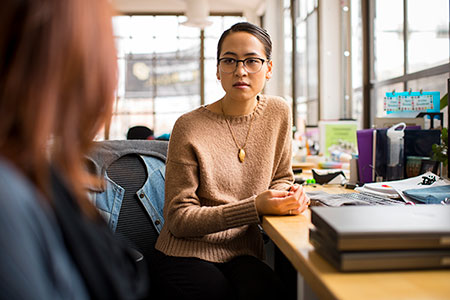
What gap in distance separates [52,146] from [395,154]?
1.58 metres

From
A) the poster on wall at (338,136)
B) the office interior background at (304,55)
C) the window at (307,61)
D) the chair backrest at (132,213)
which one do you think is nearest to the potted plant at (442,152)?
the office interior background at (304,55)

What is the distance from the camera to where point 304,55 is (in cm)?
550

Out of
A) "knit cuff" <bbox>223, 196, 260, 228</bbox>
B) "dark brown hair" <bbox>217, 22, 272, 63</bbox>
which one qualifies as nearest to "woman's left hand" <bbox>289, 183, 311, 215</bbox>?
"knit cuff" <bbox>223, 196, 260, 228</bbox>

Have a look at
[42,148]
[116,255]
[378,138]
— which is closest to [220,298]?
[116,255]

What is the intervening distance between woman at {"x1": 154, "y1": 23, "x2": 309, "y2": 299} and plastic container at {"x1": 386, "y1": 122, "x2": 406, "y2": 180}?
1.60 feet

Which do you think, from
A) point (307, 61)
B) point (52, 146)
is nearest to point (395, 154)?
point (52, 146)

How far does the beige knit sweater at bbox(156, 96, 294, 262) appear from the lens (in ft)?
4.41

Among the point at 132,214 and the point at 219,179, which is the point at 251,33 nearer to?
the point at 219,179

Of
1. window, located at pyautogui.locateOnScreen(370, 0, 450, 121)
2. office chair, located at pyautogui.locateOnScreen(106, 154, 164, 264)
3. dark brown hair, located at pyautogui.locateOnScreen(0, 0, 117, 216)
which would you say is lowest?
office chair, located at pyautogui.locateOnScreen(106, 154, 164, 264)

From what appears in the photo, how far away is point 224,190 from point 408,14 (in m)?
2.11

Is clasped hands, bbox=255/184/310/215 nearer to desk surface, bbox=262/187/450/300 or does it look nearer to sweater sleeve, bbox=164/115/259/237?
sweater sleeve, bbox=164/115/259/237

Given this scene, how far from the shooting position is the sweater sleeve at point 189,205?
1.31 m

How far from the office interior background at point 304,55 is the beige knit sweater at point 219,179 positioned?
401mm

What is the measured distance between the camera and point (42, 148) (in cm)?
54
